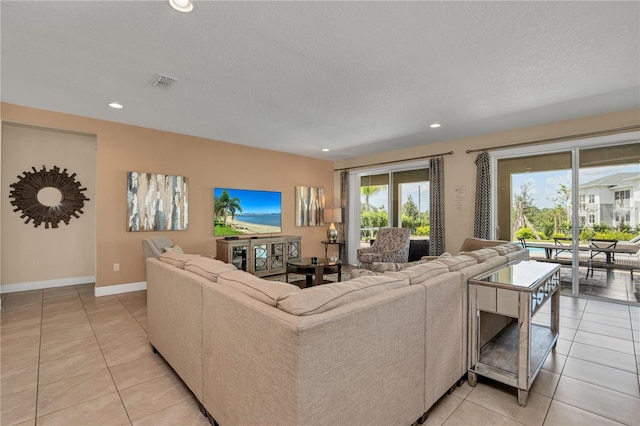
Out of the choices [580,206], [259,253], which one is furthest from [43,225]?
[580,206]

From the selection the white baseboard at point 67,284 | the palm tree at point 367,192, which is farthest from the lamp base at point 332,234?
the white baseboard at point 67,284

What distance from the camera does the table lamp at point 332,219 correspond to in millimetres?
6973

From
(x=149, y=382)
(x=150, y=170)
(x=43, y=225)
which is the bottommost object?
(x=149, y=382)

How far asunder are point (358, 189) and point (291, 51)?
514 cm

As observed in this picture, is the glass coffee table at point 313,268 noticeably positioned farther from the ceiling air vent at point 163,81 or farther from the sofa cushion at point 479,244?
the ceiling air vent at point 163,81

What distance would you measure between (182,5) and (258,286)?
6.34 ft

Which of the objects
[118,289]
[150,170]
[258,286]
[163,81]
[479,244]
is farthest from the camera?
[150,170]

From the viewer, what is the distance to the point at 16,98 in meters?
3.58

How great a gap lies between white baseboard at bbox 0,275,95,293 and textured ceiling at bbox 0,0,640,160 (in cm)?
285

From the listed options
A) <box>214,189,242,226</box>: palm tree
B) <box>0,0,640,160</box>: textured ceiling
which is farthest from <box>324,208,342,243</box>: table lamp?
<box>0,0,640,160</box>: textured ceiling

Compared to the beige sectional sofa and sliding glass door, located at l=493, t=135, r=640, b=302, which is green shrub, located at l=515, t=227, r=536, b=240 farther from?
the beige sectional sofa

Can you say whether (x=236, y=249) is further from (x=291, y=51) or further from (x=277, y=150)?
(x=291, y=51)

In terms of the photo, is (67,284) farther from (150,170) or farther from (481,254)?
(481,254)

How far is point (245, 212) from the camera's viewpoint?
5867 millimetres
